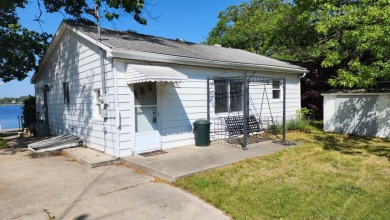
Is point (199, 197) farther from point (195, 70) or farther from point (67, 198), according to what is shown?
point (195, 70)

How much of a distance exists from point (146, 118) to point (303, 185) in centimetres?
482

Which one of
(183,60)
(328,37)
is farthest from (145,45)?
(328,37)

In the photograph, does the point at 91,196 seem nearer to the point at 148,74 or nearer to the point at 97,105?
the point at 148,74

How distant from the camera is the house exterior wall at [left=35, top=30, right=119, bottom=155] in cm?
827

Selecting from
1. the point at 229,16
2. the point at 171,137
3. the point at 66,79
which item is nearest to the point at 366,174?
the point at 171,137

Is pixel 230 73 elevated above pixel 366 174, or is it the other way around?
pixel 230 73

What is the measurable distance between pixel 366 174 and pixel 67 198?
6274 mm

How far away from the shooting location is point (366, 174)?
6164 mm

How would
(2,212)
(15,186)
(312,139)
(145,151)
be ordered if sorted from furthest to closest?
(312,139) → (145,151) → (15,186) → (2,212)

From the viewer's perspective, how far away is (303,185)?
18.1ft

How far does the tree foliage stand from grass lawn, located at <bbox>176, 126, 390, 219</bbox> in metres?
3.18

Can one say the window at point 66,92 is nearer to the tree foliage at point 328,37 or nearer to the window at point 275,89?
the window at point 275,89

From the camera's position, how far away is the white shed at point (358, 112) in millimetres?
10961

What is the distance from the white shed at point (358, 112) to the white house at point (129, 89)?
3.25 m
